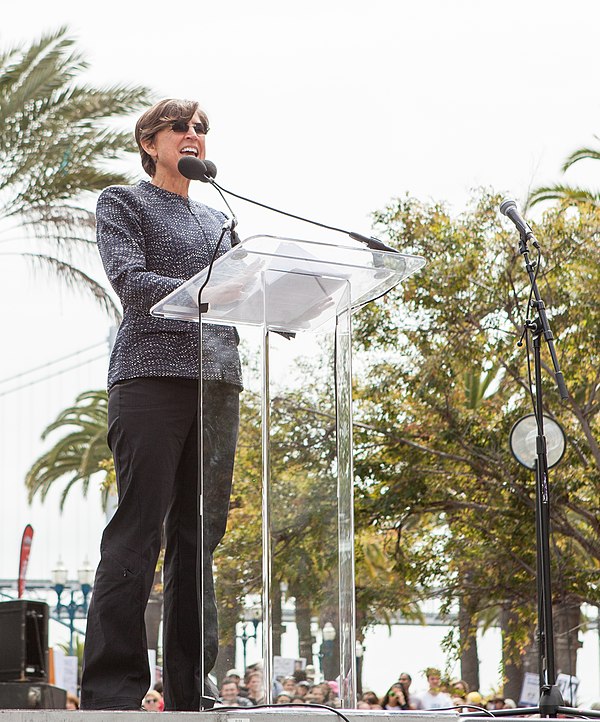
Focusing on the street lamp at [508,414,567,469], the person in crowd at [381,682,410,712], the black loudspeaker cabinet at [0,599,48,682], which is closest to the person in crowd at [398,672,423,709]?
the person in crowd at [381,682,410,712]

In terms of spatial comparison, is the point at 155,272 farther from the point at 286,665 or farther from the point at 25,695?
the point at 25,695

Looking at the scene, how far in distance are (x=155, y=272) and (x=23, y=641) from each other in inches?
208

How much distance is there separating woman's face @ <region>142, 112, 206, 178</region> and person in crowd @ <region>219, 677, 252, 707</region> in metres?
1.54

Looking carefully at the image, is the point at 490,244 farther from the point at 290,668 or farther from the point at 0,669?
the point at 290,668

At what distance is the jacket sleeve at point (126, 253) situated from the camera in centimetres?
311

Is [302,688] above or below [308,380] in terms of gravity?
below

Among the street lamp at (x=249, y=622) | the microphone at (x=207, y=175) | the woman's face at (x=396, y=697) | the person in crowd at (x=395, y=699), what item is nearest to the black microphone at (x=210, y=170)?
the microphone at (x=207, y=175)

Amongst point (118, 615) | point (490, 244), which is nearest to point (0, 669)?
point (118, 615)

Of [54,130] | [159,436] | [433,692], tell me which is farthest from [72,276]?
[159,436]

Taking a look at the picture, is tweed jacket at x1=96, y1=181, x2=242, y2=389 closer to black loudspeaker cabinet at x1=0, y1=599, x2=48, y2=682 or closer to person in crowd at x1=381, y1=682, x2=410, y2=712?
black loudspeaker cabinet at x1=0, y1=599, x2=48, y2=682

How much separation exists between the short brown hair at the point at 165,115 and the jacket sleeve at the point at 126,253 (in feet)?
0.69

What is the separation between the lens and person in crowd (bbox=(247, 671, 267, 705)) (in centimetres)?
272

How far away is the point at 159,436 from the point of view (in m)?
3.14

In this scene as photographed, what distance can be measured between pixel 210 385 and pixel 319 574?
0.58 metres
